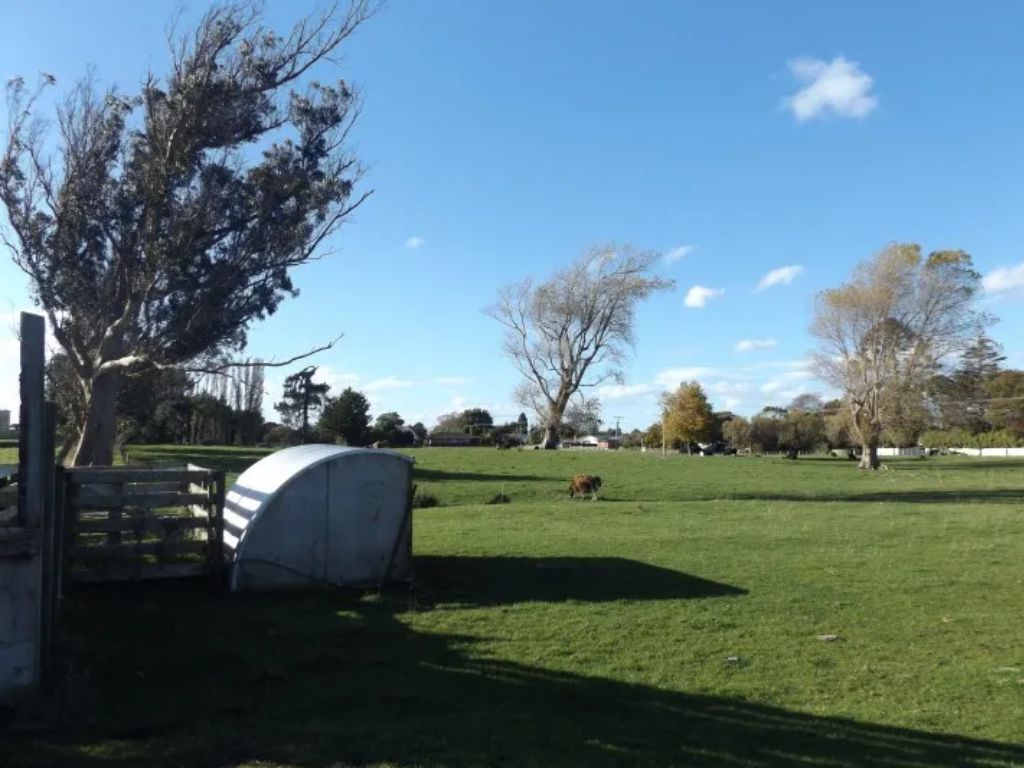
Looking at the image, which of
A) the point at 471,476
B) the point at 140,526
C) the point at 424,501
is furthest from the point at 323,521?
the point at 471,476

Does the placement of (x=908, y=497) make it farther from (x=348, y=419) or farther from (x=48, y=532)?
(x=348, y=419)

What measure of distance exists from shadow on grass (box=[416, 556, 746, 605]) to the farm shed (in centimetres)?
86

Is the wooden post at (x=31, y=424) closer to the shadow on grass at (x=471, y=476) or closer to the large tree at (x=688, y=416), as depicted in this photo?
the shadow on grass at (x=471, y=476)

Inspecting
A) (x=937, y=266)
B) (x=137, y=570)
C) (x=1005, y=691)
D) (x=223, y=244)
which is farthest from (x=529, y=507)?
(x=937, y=266)

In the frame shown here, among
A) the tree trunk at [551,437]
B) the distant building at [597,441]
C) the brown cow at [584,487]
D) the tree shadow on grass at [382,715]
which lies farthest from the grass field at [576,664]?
the distant building at [597,441]

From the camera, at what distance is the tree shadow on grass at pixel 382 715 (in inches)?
230

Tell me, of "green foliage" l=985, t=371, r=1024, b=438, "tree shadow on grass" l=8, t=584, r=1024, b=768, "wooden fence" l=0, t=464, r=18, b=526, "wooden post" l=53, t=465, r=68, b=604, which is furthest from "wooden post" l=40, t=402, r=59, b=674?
"green foliage" l=985, t=371, r=1024, b=438

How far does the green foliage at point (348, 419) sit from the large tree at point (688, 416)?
118 feet

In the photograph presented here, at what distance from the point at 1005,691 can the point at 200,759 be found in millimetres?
6434

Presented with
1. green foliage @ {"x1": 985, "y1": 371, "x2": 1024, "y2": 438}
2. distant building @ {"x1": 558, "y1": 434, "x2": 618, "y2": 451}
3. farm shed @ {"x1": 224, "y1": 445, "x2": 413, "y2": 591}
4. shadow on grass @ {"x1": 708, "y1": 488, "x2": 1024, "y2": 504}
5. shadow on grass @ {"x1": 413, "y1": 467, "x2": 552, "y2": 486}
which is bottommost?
shadow on grass @ {"x1": 708, "y1": 488, "x2": 1024, "y2": 504}

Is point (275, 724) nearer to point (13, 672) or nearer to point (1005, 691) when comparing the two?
point (13, 672)

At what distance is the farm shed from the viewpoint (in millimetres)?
11227

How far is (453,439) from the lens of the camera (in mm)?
103250

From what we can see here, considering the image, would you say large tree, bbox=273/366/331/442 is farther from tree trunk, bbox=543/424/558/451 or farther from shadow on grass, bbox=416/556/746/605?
shadow on grass, bbox=416/556/746/605
